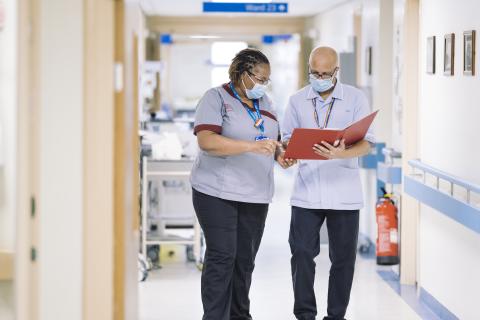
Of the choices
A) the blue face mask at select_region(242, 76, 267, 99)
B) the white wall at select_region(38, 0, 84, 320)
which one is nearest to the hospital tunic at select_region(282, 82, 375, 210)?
the blue face mask at select_region(242, 76, 267, 99)

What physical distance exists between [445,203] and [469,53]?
84cm

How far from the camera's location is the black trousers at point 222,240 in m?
4.54

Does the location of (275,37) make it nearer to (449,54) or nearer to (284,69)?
(284,69)

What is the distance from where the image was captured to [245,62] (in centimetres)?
455

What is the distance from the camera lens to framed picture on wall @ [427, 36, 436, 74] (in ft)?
19.4

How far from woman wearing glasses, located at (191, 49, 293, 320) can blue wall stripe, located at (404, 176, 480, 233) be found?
0.95 meters

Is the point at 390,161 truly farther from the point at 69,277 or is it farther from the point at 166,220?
the point at 69,277

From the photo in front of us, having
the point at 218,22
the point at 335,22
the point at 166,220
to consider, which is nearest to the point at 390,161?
the point at 166,220

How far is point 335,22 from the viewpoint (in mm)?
12086

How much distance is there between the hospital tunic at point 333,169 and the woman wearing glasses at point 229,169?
0.25 m

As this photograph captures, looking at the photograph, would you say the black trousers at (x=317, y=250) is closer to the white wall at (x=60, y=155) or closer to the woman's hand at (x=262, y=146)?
the woman's hand at (x=262, y=146)

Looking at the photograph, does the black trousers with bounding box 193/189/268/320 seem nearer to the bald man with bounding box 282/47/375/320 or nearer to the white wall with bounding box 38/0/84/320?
the bald man with bounding box 282/47/375/320

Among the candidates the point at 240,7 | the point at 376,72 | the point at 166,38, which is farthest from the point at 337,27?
the point at 166,38

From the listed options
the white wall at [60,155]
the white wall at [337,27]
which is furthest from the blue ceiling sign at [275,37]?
the white wall at [60,155]
